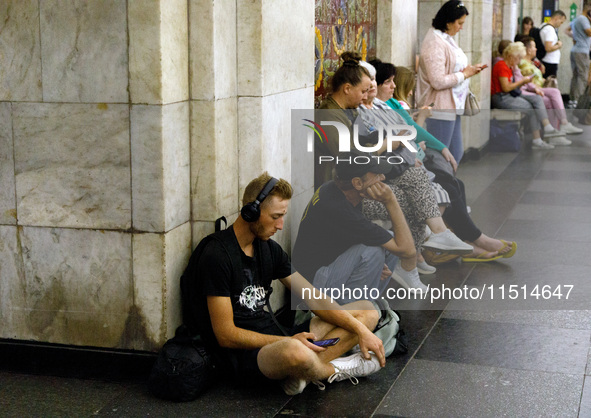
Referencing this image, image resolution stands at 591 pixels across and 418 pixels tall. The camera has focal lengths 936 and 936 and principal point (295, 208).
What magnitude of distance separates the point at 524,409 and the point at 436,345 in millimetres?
1047

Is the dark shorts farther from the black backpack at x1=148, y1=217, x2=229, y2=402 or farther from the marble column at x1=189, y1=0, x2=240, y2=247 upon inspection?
the marble column at x1=189, y1=0, x2=240, y2=247

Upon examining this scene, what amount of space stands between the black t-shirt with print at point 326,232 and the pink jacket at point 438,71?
396 centimetres

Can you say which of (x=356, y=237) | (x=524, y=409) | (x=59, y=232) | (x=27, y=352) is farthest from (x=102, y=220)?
(x=524, y=409)

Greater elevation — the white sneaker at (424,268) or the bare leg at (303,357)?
the bare leg at (303,357)

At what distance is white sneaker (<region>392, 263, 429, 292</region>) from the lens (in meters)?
6.40

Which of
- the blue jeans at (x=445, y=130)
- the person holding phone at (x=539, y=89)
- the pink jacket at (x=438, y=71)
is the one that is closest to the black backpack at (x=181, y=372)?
the blue jeans at (x=445, y=130)

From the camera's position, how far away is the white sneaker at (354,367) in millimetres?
4672

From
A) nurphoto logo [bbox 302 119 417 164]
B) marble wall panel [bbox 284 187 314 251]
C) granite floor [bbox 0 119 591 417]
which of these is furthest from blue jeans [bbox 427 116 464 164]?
marble wall panel [bbox 284 187 314 251]

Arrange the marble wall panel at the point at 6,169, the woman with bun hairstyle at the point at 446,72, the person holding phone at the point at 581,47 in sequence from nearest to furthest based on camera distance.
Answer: the marble wall panel at the point at 6,169 → the woman with bun hairstyle at the point at 446,72 → the person holding phone at the point at 581,47

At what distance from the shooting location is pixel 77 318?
4902 millimetres

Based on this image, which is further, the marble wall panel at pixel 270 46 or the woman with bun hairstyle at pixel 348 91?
the woman with bun hairstyle at pixel 348 91

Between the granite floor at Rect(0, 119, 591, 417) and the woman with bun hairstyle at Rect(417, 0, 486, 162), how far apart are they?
186cm

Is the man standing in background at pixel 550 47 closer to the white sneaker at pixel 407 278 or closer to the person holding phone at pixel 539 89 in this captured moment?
the person holding phone at pixel 539 89

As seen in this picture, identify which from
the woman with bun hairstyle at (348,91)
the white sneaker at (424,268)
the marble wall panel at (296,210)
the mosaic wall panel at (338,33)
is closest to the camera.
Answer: the marble wall panel at (296,210)
